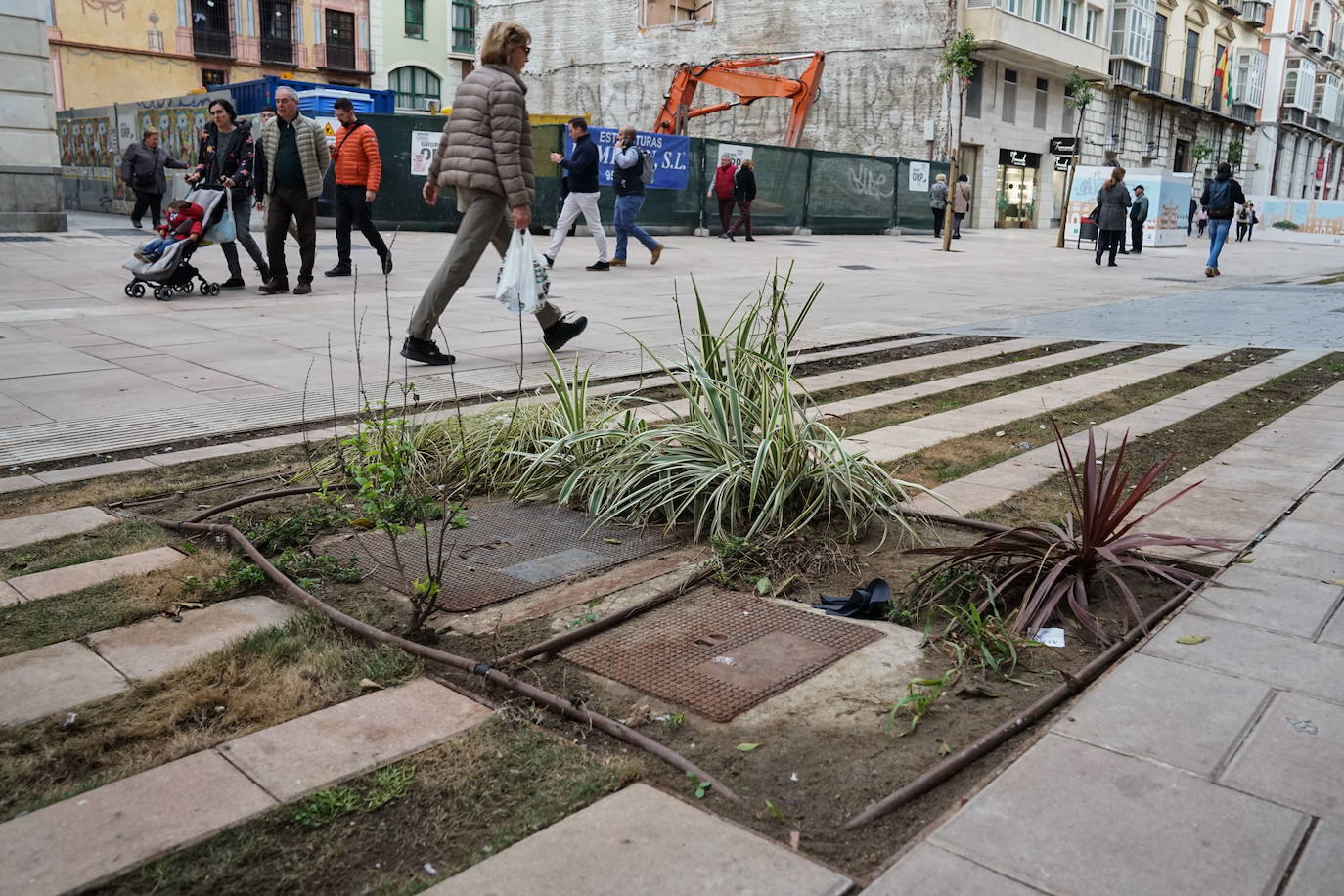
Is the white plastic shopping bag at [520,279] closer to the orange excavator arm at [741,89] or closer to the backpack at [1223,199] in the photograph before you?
the backpack at [1223,199]

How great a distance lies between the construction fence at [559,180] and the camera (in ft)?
66.6

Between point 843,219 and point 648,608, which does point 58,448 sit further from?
point 843,219

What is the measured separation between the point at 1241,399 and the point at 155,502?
18.0 ft

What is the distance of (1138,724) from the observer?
7.66 feet

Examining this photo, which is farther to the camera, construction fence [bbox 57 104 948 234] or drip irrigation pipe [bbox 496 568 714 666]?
construction fence [bbox 57 104 948 234]

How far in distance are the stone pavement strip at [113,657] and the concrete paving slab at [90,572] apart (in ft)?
1.25

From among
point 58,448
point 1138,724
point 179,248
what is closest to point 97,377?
point 58,448

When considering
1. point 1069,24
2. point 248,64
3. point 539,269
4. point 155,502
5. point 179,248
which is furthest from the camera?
point 248,64

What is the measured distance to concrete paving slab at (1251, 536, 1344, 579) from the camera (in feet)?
10.7

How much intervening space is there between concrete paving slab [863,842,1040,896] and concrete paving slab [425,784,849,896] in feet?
0.24

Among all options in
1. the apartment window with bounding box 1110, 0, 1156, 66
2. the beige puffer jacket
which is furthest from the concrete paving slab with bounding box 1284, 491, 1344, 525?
the apartment window with bounding box 1110, 0, 1156, 66

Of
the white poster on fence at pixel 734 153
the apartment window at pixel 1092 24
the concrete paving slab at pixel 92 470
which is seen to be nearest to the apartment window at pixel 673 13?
the apartment window at pixel 1092 24

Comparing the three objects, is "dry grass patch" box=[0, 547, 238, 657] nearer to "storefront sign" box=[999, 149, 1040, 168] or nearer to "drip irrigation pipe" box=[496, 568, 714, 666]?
"drip irrigation pipe" box=[496, 568, 714, 666]

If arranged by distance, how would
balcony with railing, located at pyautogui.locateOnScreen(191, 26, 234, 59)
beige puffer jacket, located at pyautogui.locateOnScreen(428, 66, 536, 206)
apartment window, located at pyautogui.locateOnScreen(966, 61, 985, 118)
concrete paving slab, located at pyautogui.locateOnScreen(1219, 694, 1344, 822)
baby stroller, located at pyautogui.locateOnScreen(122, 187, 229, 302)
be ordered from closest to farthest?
concrete paving slab, located at pyautogui.locateOnScreen(1219, 694, 1344, 822) < beige puffer jacket, located at pyautogui.locateOnScreen(428, 66, 536, 206) < baby stroller, located at pyautogui.locateOnScreen(122, 187, 229, 302) < apartment window, located at pyautogui.locateOnScreen(966, 61, 985, 118) < balcony with railing, located at pyautogui.locateOnScreen(191, 26, 234, 59)
